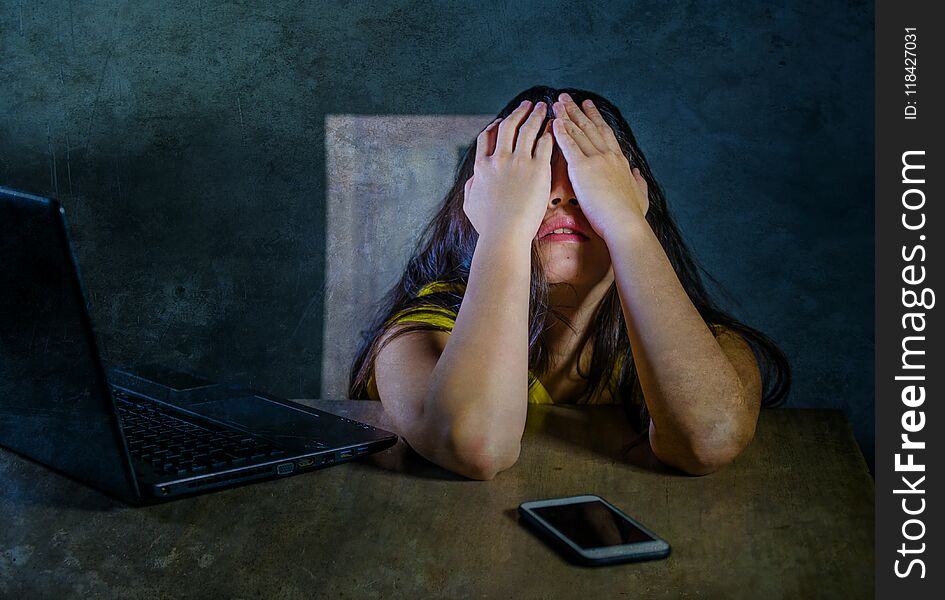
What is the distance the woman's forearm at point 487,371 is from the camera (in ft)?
3.10

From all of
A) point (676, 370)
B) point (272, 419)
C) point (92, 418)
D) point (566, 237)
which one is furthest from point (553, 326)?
point (92, 418)

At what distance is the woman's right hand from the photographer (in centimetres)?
123

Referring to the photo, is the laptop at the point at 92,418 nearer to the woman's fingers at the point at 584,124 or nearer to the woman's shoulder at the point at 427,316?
the woman's shoulder at the point at 427,316

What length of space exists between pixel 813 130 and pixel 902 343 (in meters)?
0.70

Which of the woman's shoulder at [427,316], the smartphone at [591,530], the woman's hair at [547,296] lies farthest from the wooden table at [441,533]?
the woman's shoulder at [427,316]

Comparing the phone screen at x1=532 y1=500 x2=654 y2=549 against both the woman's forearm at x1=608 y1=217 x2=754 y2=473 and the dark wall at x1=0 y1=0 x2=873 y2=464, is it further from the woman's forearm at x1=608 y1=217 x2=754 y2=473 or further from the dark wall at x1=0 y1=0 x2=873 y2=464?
the dark wall at x1=0 y1=0 x2=873 y2=464

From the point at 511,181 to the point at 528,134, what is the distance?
5.2 inches

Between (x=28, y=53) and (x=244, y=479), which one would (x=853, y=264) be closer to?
(x=244, y=479)

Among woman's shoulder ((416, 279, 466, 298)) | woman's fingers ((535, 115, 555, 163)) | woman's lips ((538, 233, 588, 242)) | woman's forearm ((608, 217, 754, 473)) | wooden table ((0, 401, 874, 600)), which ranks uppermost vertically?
woman's fingers ((535, 115, 555, 163))

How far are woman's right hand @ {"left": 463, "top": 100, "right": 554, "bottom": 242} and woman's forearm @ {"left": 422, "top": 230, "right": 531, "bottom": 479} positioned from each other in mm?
38

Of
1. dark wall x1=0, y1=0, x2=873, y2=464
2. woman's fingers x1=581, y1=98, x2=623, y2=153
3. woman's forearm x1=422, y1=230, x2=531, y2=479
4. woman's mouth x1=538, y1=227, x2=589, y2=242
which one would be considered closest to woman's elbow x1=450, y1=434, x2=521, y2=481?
woman's forearm x1=422, y1=230, x2=531, y2=479

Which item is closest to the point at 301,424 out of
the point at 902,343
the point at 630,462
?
the point at 630,462

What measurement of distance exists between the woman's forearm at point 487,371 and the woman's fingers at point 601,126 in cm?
33

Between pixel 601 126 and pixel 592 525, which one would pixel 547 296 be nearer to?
pixel 601 126
